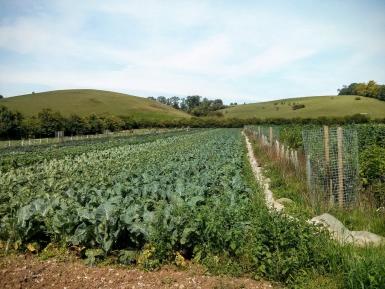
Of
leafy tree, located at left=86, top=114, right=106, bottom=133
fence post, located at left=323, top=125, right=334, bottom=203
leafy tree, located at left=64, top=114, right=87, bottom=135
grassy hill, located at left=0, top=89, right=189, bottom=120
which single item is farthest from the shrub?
grassy hill, located at left=0, top=89, right=189, bottom=120

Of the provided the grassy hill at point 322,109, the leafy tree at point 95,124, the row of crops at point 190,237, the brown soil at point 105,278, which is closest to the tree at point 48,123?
the leafy tree at point 95,124

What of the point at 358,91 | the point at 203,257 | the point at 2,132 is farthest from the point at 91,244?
the point at 358,91

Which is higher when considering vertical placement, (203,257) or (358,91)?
(358,91)

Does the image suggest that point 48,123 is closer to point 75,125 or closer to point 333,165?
point 75,125

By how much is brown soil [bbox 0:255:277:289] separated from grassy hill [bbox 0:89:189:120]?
10685 cm

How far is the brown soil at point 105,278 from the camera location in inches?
245

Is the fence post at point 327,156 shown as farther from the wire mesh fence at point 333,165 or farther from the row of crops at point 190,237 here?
the row of crops at point 190,237

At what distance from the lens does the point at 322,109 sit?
393 feet

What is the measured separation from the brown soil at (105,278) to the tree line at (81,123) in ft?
121

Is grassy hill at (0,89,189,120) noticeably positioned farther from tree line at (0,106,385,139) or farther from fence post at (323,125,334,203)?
fence post at (323,125,334,203)

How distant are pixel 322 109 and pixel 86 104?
235 ft

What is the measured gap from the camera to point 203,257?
7.21 metres

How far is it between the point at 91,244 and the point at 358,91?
151m

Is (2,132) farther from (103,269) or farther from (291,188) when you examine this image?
(103,269)
